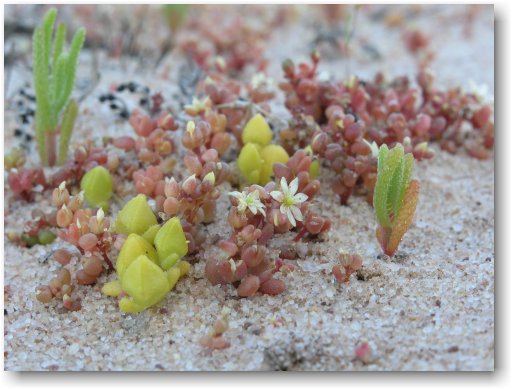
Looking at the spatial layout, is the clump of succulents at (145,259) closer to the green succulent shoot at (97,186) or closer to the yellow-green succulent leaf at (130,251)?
the yellow-green succulent leaf at (130,251)

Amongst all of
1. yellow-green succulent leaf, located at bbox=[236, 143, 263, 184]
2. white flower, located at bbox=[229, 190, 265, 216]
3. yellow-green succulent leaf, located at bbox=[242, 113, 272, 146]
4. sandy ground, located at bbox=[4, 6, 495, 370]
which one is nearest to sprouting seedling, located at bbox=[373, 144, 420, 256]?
sandy ground, located at bbox=[4, 6, 495, 370]

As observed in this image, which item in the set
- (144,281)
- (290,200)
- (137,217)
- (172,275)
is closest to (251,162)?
(290,200)

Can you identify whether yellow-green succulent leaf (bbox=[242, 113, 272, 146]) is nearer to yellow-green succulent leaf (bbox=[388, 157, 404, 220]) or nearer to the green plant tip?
the green plant tip

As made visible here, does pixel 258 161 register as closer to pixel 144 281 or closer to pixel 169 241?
pixel 169 241

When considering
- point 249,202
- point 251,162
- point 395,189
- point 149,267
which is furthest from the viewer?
point 251,162

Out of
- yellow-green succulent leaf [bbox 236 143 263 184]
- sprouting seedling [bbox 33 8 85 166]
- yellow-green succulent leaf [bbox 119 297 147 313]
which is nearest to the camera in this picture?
yellow-green succulent leaf [bbox 119 297 147 313]

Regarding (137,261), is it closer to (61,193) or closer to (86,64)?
(61,193)

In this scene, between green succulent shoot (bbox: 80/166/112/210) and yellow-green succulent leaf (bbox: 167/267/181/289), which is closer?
yellow-green succulent leaf (bbox: 167/267/181/289)
